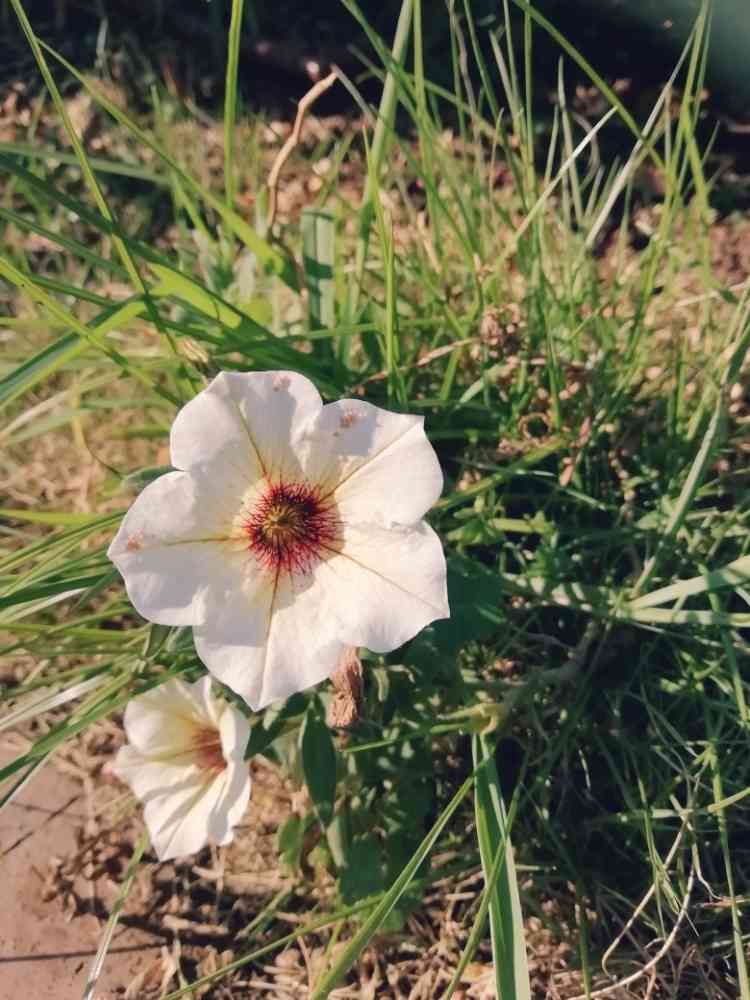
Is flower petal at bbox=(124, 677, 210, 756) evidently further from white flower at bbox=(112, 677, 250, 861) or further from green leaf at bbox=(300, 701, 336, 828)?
green leaf at bbox=(300, 701, 336, 828)

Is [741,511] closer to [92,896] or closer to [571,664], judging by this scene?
[571,664]

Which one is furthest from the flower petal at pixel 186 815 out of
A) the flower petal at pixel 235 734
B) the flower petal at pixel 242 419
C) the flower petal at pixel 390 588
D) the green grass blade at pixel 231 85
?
the green grass blade at pixel 231 85

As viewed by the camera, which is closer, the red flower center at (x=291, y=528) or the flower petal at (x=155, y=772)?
the red flower center at (x=291, y=528)

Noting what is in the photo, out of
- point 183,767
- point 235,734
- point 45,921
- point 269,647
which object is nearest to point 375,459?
point 269,647

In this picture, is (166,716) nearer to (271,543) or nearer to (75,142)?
(271,543)

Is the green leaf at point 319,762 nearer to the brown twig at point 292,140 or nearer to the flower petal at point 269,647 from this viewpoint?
the flower petal at point 269,647

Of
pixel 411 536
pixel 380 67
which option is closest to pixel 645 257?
pixel 411 536
